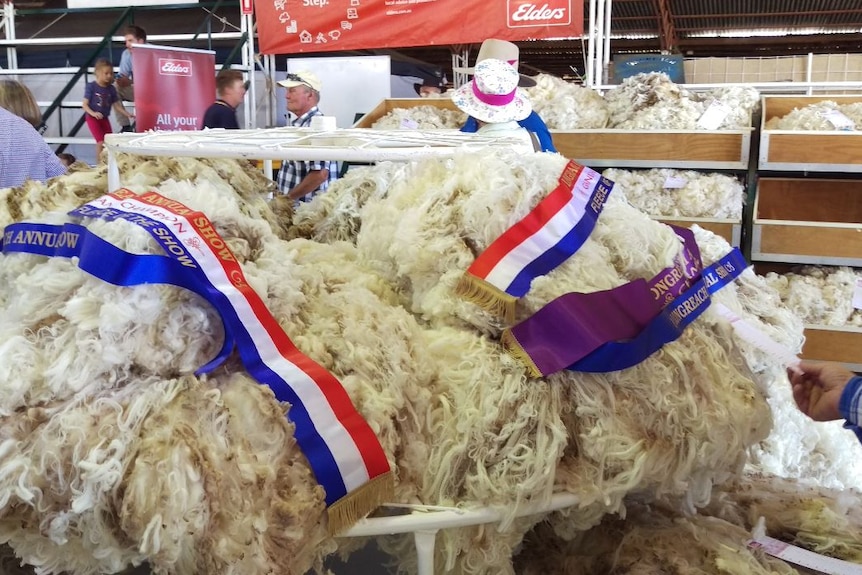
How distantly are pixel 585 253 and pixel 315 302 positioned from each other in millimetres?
335

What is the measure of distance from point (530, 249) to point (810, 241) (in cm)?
249

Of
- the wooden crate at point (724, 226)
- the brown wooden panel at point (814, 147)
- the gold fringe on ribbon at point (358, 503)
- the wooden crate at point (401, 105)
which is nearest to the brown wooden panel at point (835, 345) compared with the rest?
the wooden crate at point (724, 226)

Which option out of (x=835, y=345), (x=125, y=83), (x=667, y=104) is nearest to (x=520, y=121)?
(x=667, y=104)

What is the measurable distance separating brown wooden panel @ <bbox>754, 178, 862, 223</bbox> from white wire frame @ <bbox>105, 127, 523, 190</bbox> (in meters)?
2.46

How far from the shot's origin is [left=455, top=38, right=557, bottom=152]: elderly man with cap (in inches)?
98.8

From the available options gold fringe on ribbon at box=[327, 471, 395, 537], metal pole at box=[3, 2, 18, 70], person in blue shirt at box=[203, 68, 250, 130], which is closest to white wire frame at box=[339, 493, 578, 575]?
gold fringe on ribbon at box=[327, 471, 395, 537]

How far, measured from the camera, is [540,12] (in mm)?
3822

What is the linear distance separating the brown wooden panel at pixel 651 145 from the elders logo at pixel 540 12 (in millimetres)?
938

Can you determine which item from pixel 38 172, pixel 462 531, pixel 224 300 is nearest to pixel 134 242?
pixel 224 300

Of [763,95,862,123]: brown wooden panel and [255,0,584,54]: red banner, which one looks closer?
[763,95,862,123]: brown wooden panel

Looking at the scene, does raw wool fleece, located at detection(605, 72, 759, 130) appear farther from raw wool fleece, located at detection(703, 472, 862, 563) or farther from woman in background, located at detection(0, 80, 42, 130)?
woman in background, located at detection(0, 80, 42, 130)

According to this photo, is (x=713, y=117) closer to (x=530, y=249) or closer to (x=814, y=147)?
(x=814, y=147)

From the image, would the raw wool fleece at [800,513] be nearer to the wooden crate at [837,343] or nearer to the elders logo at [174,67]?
the wooden crate at [837,343]

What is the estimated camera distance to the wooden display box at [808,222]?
281 centimetres
